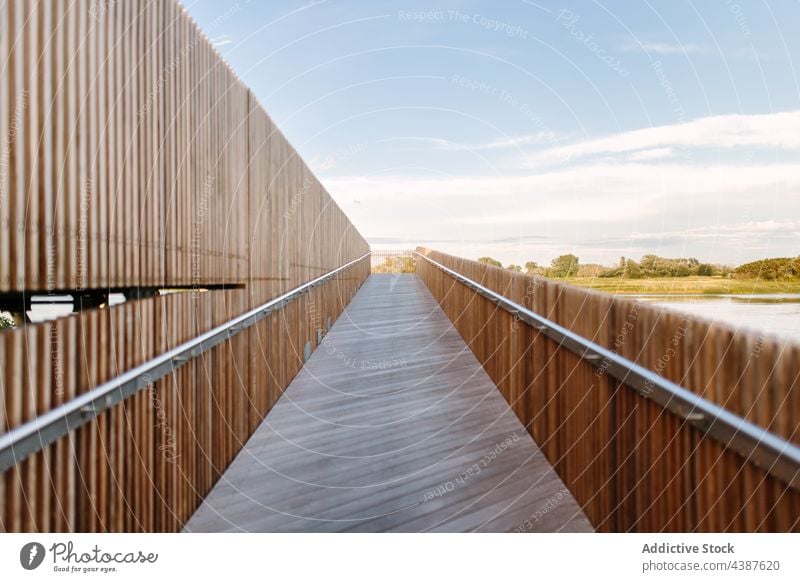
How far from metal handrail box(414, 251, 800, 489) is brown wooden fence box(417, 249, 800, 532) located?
0.08 feet

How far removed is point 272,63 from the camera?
161 inches

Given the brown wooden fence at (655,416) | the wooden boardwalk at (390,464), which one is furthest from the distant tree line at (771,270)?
the wooden boardwalk at (390,464)

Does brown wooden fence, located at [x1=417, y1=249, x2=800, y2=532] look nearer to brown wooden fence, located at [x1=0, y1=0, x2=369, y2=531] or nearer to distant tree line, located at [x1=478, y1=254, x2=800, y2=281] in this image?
distant tree line, located at [x1=478, y1=254, x2=800, y2=281]

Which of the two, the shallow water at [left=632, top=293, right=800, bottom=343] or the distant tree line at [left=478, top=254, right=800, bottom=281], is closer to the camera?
the shallow water at [left=632, top=293, right=800, bottom=343]

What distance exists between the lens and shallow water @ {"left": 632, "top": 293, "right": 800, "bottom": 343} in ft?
5.26

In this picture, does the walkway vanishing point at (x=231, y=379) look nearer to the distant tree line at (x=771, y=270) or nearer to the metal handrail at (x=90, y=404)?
the metal handrail at (x=90, y=404)

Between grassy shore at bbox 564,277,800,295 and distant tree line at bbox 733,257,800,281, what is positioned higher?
distant tree line at bbox 733,257,800,281

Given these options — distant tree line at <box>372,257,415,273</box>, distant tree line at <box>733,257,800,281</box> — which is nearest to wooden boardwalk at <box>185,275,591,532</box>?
distant tree line at <box>733,257,800,281</box>

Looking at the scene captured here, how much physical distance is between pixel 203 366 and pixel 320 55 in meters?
2.67

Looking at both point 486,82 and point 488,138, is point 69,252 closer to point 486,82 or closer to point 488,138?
point 486,82

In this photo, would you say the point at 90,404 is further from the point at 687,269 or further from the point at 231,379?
the point at 687,269

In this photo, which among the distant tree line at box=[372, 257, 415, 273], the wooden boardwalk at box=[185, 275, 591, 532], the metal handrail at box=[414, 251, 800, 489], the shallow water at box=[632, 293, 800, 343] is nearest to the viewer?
the metal handrail at box=[414, 251, 800, 489]

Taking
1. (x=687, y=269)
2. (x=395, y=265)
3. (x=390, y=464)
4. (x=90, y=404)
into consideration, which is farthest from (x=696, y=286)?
(x=395, y=265)

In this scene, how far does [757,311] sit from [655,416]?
1.83 feet
